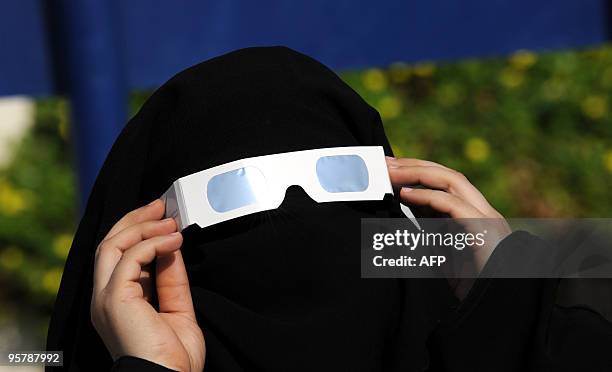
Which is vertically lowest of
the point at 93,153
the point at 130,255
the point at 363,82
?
the point at 130,255

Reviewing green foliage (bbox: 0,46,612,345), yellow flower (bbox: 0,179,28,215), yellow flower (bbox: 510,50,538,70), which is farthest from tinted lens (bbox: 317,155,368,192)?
yellow flower (bbox: 510,50,538,70)

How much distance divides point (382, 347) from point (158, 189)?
1.42 feet

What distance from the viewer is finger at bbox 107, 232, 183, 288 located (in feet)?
4.85

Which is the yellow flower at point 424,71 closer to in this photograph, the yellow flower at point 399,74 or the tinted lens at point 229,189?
the yellow flower at point 399,74

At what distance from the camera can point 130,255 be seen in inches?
58.8

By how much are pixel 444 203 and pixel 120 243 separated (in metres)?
0.51

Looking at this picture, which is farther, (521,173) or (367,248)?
(521,173)

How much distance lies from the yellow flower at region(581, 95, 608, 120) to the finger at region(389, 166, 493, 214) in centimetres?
320

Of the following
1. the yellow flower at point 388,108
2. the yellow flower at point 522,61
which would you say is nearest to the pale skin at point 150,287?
the yellow flower at point 388,108

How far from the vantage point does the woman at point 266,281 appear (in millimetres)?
1493

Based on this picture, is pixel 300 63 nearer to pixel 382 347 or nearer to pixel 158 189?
pixel 158 189

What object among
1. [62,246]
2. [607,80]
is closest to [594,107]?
[607,80]

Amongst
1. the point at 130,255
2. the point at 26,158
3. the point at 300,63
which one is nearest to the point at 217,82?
the point at 300,63

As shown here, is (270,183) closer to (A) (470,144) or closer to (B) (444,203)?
(B) (444,203)
